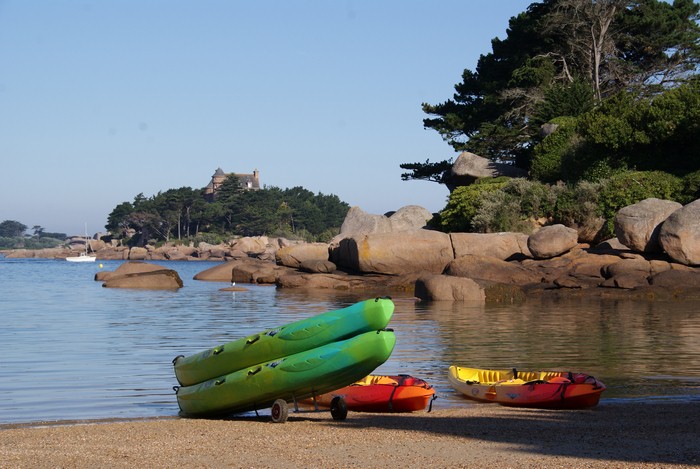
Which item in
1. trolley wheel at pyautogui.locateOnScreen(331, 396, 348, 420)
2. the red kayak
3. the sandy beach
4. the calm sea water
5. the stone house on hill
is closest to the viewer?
the sandy beach

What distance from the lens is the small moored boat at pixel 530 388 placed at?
13.2 m

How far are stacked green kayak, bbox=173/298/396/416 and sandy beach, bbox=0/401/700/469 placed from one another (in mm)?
408

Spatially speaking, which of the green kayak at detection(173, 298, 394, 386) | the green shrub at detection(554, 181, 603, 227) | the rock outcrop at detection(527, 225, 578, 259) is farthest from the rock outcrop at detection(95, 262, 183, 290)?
the green kayak at detection(173, 298, 394, 386)

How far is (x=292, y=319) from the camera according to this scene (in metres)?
29.3

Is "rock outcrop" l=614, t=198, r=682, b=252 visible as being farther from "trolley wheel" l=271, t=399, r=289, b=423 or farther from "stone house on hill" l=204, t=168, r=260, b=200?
"stone house on hill" l=204, t=168, r=260, b=200

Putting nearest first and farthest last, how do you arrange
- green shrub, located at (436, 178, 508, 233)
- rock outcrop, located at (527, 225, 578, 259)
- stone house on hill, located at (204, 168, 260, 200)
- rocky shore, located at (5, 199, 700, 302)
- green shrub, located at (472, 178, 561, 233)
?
rocky shore, located at (5, 199, 700, 302)
rock outcrop, located at (527, 225, 578, 259)
green shrub, located at (472, 178, 561, 233)
green shrub, located at (436, 178, 508, 233)
stone house on hill, located at (204, 168, 260, 200)

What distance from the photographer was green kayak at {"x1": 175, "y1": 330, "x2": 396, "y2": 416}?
11.7 meters

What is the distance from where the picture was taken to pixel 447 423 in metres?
11.9

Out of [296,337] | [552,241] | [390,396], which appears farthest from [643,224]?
[296,337]

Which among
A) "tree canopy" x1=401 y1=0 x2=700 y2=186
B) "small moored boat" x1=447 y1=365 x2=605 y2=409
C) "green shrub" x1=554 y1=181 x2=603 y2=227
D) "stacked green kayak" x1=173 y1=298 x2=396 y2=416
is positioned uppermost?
"tree canopy" x1=401 y1=0 x2=700 y2=186

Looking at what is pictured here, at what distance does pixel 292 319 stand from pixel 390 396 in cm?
1619

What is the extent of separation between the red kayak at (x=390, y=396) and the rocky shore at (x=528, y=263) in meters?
20.3

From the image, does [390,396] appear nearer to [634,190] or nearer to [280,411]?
[280,411]

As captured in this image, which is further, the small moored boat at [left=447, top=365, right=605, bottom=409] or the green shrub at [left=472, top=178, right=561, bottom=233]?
the green shrub at [left=472, top=178, right=561, bottom=233]
